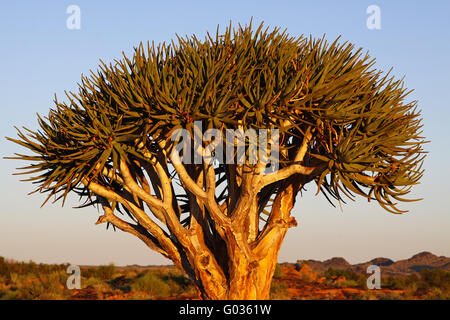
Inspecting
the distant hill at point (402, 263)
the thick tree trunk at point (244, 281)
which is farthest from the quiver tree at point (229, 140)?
the distant hill at point (402, 263)

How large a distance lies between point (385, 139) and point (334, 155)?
4.24 feet

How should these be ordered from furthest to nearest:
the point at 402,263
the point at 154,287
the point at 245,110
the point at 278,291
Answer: the point at 402,263, the point at 154,287, the point at 278,291, the point at 245,110

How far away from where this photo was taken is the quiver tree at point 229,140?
1020 centimetres

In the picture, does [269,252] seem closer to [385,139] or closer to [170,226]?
[170,226]

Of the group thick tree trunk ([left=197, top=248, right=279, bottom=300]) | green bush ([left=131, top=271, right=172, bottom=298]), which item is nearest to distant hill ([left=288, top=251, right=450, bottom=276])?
green bush ([left=131, top=271, right=172, bottom=298])

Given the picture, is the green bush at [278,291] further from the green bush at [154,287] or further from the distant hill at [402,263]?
the distant hill at [402,263]

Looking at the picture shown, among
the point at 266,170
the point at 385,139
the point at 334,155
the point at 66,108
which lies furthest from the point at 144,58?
the point at 385,139

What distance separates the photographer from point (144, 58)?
11.3 metres

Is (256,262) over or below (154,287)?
over

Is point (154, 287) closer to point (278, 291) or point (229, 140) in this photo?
point (278, 291)

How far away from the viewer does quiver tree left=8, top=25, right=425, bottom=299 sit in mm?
10195

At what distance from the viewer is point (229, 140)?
1088 centimetres

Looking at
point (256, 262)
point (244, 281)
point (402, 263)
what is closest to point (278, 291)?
point (244, 281)

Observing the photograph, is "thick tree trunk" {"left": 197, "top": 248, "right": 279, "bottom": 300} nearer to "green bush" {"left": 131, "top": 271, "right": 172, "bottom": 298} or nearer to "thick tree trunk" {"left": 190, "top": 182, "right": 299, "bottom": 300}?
"thick tree trunk" {"left": 190, "top": 182, "right": 299, "bottom": 300}
